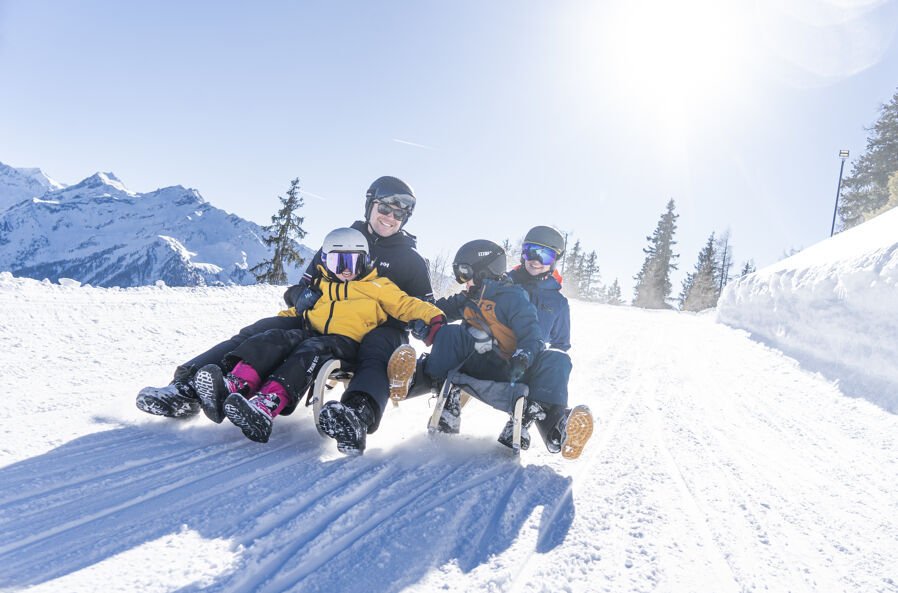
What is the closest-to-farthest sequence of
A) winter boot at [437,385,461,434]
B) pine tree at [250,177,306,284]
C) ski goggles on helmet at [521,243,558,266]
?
winter boot at [437,385,461,434] → ski goggles on helmet at [521,243,558,266] → pine tree at [250,177,306,284]

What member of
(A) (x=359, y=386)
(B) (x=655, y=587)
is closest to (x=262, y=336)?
(A) (x=359, y=386)

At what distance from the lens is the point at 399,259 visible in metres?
3.76

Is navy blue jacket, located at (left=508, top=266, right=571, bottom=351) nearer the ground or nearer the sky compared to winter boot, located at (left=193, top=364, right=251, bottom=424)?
nearer the sky

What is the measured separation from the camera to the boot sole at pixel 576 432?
2457mm

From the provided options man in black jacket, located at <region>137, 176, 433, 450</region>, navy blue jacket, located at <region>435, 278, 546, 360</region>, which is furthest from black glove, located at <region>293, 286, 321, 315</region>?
navy blue jacket, located at <region>435, 278, 546, 360</region>

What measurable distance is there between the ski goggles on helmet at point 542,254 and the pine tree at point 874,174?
30154 mm

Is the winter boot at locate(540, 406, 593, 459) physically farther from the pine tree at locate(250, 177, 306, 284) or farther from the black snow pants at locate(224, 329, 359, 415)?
the pine tree at locate(250, 177, 306, 284)

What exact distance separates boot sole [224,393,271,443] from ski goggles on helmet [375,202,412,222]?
203 cm

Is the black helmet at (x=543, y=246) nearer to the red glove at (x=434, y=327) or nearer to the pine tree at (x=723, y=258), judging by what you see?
the red glove at (x=434, y=327)

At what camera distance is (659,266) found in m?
41.3

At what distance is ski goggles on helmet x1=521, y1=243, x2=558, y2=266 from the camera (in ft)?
12.7

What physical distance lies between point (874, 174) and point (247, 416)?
3661 cm

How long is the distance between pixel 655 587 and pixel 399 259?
9.29 ft

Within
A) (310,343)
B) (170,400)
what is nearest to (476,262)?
(310,343)
